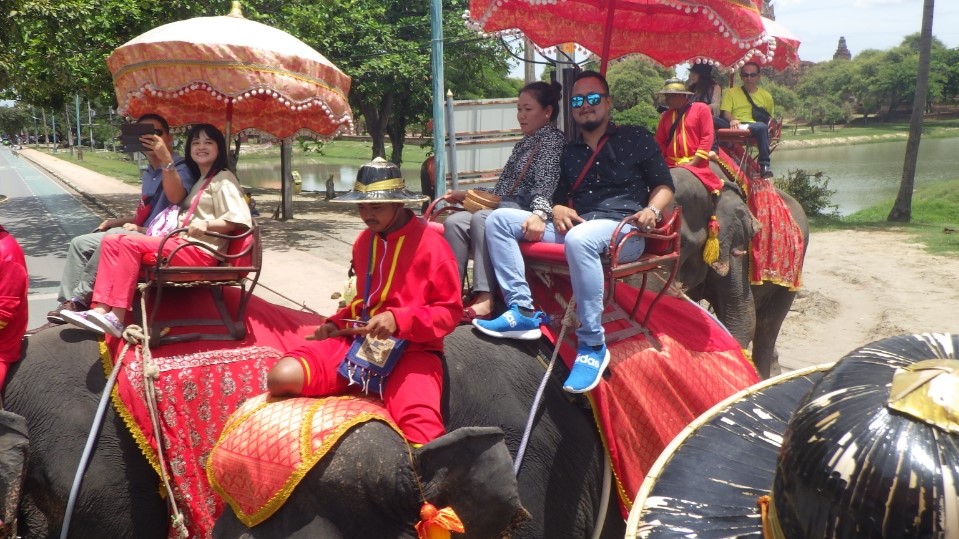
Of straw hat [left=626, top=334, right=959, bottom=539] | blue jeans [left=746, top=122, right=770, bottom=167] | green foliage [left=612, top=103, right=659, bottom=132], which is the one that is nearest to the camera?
straw hat [left=626, top=334, right=959, bottom=539]

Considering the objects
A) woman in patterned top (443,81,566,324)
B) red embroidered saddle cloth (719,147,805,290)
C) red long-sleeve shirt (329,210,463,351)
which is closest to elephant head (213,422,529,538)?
red long-sleeve shirt (329,210,463,351)

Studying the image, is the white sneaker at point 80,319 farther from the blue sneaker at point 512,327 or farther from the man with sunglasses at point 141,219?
the blue sneaker at point 512,327

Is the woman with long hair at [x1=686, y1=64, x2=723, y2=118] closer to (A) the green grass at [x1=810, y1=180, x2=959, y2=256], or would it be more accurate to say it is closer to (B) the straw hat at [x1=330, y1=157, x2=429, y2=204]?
(B) the straw hat at [x1=330, y1=157, x2=429, y2=204]

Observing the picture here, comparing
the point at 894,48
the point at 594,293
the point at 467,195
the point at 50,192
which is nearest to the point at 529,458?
the point at 594,293

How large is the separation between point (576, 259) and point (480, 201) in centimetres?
66

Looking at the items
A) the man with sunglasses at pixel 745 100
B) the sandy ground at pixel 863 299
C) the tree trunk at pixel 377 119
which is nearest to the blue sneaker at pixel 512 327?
the man with sunglasses at pixel 745 100

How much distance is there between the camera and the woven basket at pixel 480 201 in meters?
3.61

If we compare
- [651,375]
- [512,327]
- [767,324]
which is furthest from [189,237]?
[767,324]

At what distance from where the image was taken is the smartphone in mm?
3629

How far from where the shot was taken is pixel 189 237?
3.44m

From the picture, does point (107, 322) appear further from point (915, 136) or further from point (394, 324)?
point (915, 136)

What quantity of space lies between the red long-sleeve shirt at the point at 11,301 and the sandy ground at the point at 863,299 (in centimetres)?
721

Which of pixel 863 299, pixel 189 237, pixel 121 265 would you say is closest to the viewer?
pixel 121 265

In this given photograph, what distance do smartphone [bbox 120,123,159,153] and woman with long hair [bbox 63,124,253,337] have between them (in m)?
0.05
